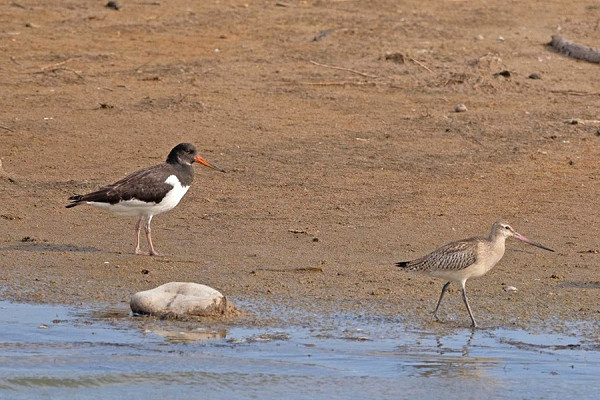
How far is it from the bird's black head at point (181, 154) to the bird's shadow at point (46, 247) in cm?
122

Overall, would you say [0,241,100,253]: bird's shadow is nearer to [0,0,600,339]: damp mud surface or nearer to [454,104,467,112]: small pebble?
[0,0,600,339]: damp mud surface

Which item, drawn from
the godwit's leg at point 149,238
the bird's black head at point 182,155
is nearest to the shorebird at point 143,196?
the godwit's leg at point 149,238

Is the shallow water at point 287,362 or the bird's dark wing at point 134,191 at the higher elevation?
the bird's dark wing at point 134,191

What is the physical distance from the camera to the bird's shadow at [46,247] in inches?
482

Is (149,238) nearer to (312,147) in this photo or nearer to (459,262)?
(459,262)

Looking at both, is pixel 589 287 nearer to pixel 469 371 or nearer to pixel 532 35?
pixel 469 371

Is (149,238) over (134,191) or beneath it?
beneath

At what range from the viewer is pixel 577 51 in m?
18.5

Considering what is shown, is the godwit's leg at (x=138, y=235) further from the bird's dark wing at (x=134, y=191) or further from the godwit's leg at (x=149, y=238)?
the bird's dark wing at (x=134, y=191)

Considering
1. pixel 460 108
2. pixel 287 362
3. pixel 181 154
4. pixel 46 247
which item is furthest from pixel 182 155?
pixel 460 108

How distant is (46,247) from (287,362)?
365 cm

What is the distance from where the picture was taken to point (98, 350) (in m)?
9.83

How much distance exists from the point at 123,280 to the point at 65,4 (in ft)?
33.7

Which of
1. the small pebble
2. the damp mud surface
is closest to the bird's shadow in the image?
the damp mud surface
